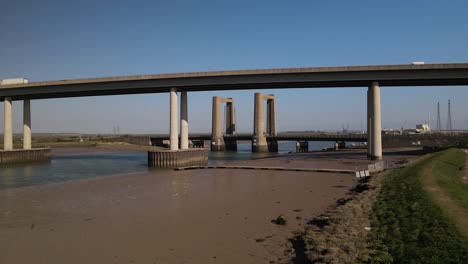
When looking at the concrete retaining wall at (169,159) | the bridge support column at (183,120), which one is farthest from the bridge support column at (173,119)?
the concrete retaining wall at (169,159)

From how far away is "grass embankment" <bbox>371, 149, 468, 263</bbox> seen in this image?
8.23m

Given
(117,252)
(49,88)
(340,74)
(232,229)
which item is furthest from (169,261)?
(49,88)

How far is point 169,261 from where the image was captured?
9484 millimetres

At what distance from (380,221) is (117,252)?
9.19 meters

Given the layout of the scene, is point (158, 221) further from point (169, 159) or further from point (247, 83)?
point (247, 83)

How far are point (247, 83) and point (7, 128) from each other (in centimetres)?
4208

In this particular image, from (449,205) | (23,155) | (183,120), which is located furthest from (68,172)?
(449,205)

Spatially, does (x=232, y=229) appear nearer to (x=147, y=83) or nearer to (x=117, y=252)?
(x=117, y=252)

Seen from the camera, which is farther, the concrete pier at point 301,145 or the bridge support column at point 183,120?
the concrete pier at point 301,145

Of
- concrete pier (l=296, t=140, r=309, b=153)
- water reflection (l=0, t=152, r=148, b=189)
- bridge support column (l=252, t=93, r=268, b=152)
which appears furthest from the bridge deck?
concrete pier (l=296, t=140, r=309, b=153)

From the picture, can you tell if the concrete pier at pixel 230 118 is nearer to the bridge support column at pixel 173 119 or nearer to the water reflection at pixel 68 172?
the water reflection at pixel 68 172

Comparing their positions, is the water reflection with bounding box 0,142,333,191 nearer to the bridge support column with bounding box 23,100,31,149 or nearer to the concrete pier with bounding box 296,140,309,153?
the bridge support column with bounding box 23,100,31,149

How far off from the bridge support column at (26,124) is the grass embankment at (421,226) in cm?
6124

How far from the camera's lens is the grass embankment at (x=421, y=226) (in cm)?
823
